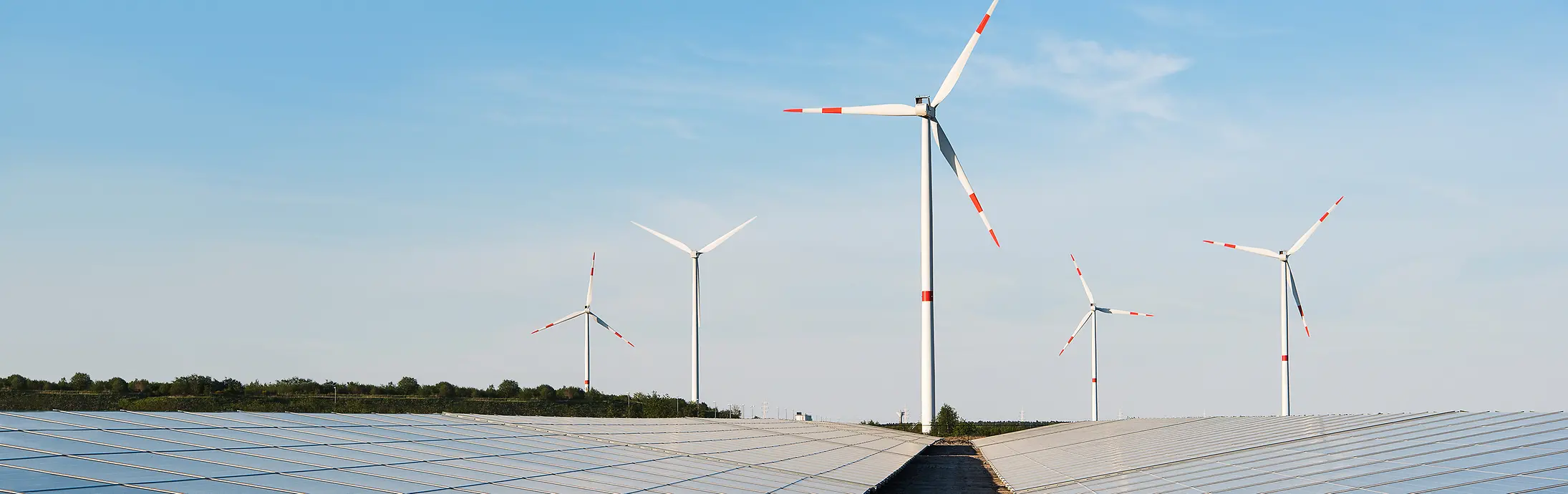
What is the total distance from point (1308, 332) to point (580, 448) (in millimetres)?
85245

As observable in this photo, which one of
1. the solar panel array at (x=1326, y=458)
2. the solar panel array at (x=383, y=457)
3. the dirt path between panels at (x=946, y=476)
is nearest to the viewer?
the solar panel array at (x=383, y=457)

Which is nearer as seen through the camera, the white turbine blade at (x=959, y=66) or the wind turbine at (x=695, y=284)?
the white turbine blade at (x=959, y=66)

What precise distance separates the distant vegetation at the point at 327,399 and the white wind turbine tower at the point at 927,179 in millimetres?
32122

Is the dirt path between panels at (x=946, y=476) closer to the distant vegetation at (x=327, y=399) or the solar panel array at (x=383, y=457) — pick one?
the solar panel array at (x=383, y=457)

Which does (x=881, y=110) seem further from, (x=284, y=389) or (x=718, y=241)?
(x=284, y=389)

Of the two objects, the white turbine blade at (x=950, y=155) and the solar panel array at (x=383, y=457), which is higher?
the white turbine blade at (x=950, y=155)

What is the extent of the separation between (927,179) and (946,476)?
34.2 m

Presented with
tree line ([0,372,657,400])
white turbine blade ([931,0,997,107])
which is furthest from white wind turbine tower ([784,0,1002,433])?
tree line ([0,372,657,400])

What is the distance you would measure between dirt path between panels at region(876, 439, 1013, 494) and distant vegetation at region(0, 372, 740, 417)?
39406 millimetres

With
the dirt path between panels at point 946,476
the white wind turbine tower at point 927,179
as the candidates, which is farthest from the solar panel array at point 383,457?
the white wind turbine tower at point 927,179

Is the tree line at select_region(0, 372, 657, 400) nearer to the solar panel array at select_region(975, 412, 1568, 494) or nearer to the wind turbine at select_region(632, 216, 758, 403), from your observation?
the wind turbine at select_region(632, 216, 758, 403)

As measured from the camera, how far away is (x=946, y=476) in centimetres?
5912

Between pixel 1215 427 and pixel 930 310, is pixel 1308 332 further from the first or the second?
pixel 1215 427

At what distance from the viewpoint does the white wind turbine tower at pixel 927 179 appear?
86938 millimetres
